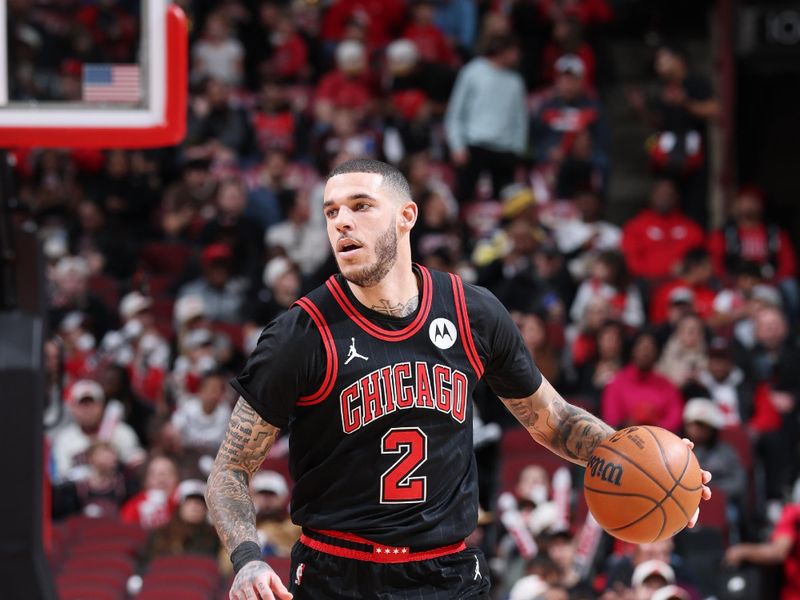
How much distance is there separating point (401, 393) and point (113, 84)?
273 cm

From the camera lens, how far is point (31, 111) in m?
6.17

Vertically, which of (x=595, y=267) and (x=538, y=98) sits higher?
(x=538, y=98)

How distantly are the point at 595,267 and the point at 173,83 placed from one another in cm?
612

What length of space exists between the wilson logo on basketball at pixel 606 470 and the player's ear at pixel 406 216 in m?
0.96

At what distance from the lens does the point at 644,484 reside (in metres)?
4.59

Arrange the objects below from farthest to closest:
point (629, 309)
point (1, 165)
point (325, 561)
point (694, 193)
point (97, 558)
Result: point (694, 193), point (629, 309), point (97, 558), point (1, 165), point (325, 561)

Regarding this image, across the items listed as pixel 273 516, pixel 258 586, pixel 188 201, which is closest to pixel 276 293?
pixel 188 201

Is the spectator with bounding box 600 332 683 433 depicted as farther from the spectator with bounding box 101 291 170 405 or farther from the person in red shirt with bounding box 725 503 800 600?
the spectator with bounding box 101 291 170 405

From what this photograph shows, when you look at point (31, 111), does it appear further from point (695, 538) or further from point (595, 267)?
point (595, 267)

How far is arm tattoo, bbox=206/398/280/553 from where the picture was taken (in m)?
4.33

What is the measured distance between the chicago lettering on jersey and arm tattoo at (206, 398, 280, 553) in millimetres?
258

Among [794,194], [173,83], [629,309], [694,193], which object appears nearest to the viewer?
[173,83]

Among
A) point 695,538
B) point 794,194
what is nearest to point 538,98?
point 794,194

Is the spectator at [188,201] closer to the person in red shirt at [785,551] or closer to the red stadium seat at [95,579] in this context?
the red stadium seat at [95,579]
